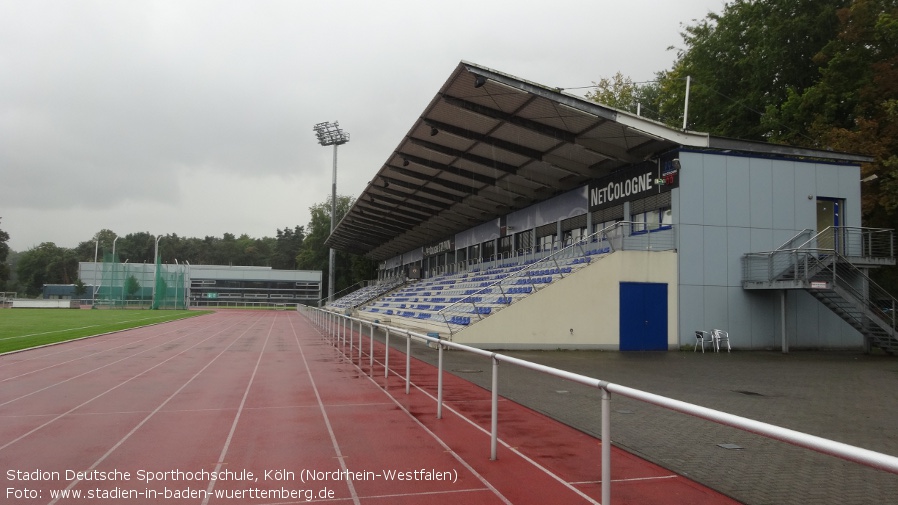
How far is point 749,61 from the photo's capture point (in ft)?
104

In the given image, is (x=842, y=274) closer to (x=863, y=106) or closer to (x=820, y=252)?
(x=820, y=252)

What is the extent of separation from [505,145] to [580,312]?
283 inches

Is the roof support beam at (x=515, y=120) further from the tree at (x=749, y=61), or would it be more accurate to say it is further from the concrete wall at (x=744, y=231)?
the tree at (x=749, y=61)

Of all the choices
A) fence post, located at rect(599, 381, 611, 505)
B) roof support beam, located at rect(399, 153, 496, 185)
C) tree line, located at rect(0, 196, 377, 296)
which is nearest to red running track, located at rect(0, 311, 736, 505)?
fence post, located at rect(599, 381, 611, 505)

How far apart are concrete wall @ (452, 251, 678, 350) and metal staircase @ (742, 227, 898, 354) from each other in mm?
3102

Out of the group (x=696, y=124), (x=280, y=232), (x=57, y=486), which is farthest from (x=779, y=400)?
(x=280, y=232)

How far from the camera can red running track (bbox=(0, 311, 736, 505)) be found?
455 cm

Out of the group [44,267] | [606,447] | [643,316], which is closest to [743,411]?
[606,447]

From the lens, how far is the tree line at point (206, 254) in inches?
3290

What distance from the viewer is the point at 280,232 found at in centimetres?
13138

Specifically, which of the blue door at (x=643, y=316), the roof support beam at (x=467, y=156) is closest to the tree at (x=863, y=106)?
the blue door at (x=643, y=316)

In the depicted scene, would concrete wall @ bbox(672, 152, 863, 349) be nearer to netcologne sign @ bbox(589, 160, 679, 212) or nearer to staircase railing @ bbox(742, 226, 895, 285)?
staircase railing @ bbox(742, 226, 895, 285)

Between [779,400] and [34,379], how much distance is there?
41.6ft

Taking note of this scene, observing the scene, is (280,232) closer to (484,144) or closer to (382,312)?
(382,312)
